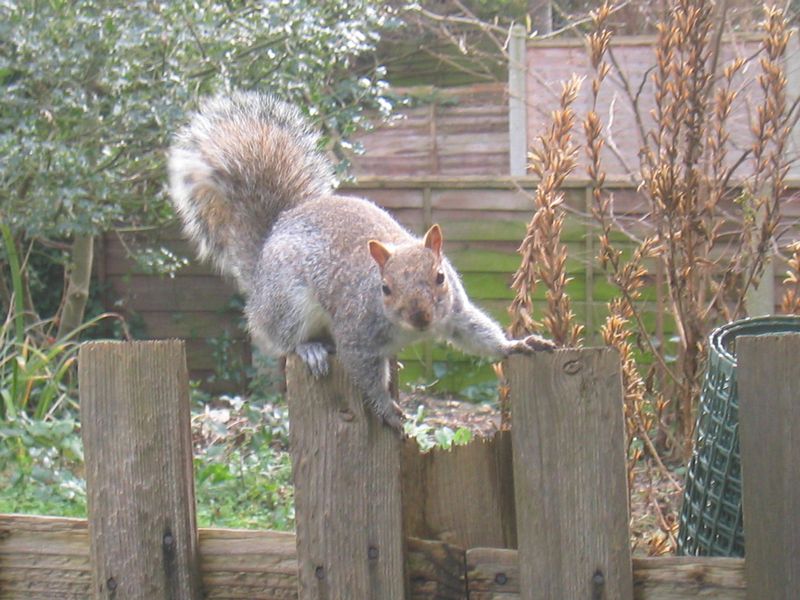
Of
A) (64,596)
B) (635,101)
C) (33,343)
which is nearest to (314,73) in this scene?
(33,343)

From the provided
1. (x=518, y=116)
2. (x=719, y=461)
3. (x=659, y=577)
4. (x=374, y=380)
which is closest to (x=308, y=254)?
(x=374, y=380)

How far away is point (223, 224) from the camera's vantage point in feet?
8.97

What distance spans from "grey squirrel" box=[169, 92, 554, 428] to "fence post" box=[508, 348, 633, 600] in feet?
0.63

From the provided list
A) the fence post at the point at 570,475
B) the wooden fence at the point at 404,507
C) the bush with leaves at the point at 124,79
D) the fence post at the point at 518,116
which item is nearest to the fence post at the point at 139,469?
the wooden fence at the point at 404,507

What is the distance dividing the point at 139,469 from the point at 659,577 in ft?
2.07

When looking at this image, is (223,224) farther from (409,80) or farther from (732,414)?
(409,80)

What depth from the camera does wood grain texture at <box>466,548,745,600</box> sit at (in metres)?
1.33

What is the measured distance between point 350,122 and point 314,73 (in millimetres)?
253

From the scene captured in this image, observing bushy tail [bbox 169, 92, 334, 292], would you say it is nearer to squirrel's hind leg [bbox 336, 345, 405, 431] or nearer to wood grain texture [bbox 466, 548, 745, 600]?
squirrel's hind leg [bbox 336, 345, 405, 431]

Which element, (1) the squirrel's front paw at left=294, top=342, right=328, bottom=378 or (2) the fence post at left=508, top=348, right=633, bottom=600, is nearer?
(2) the fence post at left=508, top=348, right=633, bottom=600

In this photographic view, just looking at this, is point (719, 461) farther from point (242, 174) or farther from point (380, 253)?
point (242, 174)

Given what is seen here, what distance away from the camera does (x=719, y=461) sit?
1529 millimetres

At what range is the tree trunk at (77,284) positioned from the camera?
537 centimetres

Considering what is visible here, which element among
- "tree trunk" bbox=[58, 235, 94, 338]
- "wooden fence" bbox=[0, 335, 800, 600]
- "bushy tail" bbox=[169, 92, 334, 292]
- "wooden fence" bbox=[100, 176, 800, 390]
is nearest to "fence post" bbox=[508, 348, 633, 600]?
"wooden fence" bbox=[0, 335, 800, 600]
